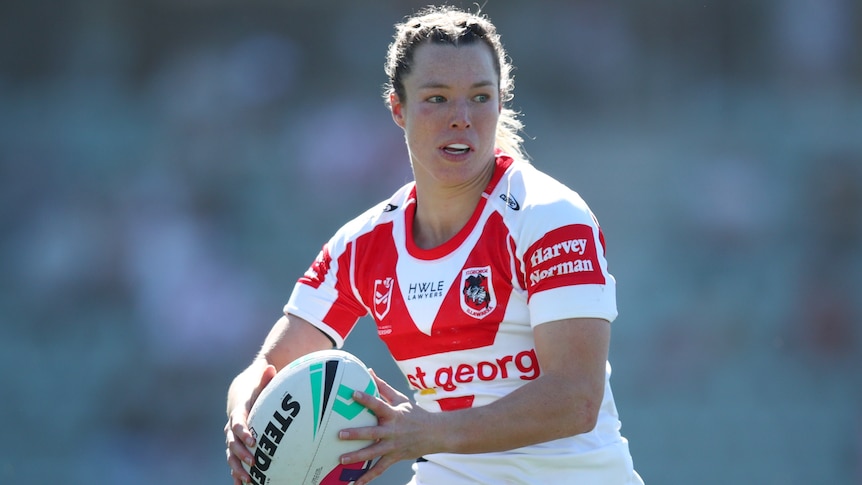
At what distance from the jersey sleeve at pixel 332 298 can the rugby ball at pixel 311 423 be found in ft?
2.22

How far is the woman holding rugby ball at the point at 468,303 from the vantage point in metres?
2.89

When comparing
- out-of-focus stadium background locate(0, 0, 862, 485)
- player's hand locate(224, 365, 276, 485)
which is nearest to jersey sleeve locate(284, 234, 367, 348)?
player's hand locate(224, 365, 276, 485)

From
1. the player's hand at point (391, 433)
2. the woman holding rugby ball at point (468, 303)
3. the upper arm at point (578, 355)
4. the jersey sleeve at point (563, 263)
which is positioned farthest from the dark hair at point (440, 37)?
the player's hand at point (391, 433)

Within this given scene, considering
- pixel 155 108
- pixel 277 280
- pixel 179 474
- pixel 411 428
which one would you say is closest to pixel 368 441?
pixel 411 428

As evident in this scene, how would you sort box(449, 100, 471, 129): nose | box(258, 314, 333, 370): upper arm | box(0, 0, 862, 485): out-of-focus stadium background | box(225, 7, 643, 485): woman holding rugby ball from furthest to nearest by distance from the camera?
box(0, 0, 862, 485): out-of-focus stadium background, box(258, 314, 333, 370): upper arm, box(449, 100, 471, 129): nose, box(225, 7, 643, 485): woman holding rugby ball

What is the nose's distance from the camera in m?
3.39

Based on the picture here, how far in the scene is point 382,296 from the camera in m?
3.54

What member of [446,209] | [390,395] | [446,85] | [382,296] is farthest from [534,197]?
[390,395]

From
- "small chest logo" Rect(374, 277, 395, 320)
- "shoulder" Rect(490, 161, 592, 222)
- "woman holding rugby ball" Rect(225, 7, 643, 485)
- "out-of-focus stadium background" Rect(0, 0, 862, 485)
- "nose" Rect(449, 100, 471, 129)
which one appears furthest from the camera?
"out-of-focus stadium background" Rect(0, 0, 862, 485)

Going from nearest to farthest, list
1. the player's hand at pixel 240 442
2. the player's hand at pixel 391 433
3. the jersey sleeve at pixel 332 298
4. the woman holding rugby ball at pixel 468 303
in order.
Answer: the player's hand at pixel 391 433, the woman holding rugby ball at pixel 468 303, the player's hand at pixel 240 442, the jersey sleeve at pixel 332 298

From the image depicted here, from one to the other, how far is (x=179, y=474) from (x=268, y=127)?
11.8ft

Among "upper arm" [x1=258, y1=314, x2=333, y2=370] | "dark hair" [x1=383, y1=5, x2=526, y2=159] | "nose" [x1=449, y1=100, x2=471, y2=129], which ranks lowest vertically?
"upper arm" [x1=258, y1=314, x2=333, y2=370]

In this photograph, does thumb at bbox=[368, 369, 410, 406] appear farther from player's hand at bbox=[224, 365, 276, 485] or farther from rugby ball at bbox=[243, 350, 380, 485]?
player's hand at bbox=[224, 365, 276, 485]

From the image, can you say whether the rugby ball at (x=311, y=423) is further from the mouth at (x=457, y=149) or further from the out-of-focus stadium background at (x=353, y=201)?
the out-of-focus stadium background at (x=353, y=201)
